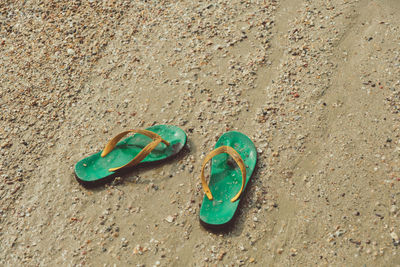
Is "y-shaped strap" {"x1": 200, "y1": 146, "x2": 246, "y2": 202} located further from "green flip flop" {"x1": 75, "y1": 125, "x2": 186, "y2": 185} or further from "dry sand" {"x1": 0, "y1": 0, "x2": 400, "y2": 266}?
"green flip flop" {"x1": 75, "y1": 125, "x2": 186, "y2": 185}

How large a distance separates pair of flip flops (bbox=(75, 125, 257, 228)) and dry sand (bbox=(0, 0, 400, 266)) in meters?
0.09

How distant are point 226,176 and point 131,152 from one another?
757mm

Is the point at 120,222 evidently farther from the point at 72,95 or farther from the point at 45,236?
the point at 72,95

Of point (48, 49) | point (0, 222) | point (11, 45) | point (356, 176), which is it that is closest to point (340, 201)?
point (356, 176)

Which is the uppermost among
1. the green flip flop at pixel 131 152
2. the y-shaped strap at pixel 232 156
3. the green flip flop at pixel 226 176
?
the green flip flop at pixel 131 152

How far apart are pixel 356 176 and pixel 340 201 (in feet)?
0.76

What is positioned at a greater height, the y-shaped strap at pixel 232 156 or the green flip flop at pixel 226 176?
the y-shaped strap at pixel 232 156

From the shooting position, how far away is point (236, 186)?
2594 millimetres

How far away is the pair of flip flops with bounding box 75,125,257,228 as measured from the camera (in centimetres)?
249

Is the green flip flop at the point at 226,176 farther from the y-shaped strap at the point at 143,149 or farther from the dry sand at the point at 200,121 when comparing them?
the y-shaped strap at the point at 143,149

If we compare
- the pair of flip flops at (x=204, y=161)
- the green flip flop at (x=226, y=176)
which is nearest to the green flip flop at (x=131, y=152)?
the pair of flip flops at (x=204, y=161)

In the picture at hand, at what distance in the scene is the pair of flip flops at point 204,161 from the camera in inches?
98.0

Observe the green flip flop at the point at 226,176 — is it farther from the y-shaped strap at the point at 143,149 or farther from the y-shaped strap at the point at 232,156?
the y-shaped strap at the point at 143,149

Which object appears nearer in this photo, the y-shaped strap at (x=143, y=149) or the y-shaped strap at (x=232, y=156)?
the y-shaped strap at (x=232, y=156)
